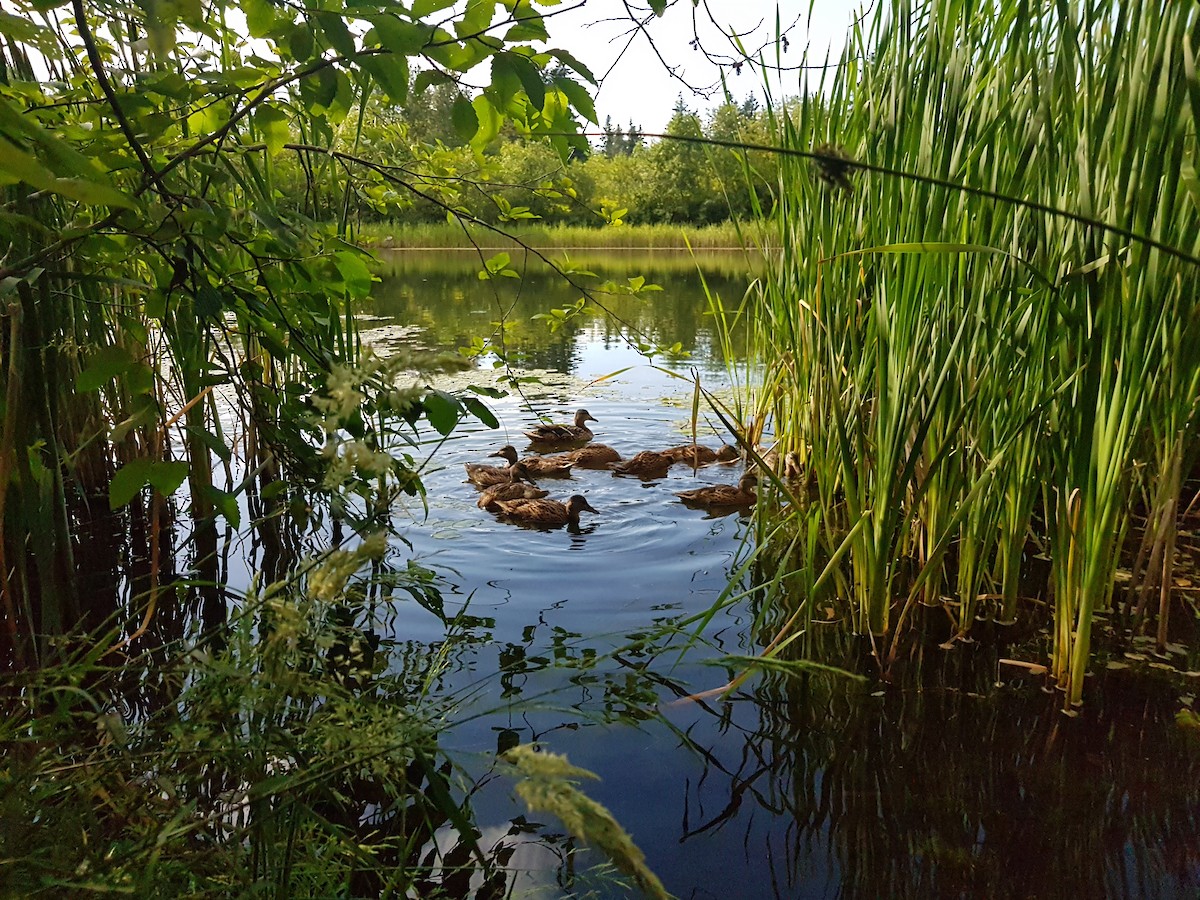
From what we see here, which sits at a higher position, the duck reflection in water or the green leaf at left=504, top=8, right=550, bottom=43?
the green leaf at left=504, top=8, right=550, bottom=43

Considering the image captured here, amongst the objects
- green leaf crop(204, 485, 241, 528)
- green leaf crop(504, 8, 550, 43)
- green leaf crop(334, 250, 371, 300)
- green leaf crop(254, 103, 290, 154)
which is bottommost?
green leaf crop(204, 485, 241, 528)

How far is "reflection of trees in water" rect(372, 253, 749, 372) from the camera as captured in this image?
915 centimetres

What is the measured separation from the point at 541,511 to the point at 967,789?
2.53 meters

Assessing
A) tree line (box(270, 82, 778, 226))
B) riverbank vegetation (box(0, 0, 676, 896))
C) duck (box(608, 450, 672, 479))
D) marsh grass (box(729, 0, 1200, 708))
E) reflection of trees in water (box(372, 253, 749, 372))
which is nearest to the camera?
riverbank vegetation (box(0, 0, 676, 896))

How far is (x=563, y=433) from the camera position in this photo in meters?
5.78

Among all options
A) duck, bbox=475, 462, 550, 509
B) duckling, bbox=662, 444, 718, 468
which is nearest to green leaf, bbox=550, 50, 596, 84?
duck, bbox=475, 462, 550, 509

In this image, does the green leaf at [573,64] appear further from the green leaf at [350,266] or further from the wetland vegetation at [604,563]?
the green leaf at [350,266]

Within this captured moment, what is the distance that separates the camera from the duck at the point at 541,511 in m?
4.26

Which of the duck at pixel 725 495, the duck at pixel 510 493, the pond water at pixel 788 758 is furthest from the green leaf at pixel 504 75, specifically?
the duck at pixel 725 495

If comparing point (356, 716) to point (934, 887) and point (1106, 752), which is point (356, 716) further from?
point (1106, 752)

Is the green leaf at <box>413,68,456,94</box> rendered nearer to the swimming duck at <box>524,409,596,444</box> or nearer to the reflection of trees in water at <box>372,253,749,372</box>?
the reflection of trees in water at <box>372,253,749,372</box>

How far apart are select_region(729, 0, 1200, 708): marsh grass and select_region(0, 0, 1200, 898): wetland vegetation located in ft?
0.06

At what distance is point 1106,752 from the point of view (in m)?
2.19

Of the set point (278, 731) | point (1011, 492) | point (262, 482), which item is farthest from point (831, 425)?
point (262, 482)
